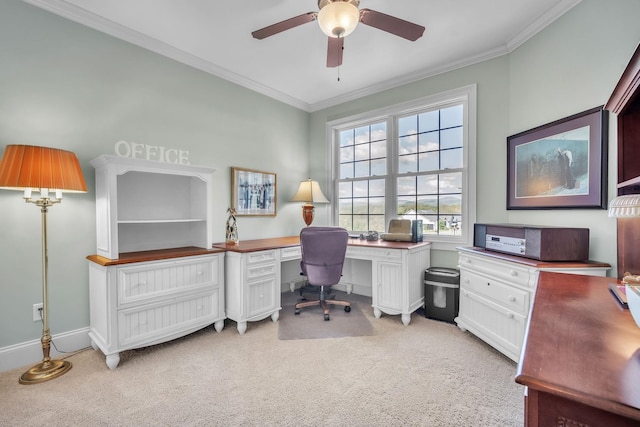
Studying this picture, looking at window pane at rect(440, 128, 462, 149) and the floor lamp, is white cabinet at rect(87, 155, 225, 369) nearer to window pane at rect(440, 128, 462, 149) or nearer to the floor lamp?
the floor lamp

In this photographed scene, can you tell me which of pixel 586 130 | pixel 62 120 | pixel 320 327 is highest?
pixel 62 120

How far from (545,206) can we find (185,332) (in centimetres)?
333

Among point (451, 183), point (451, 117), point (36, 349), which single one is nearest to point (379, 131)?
point (451, 117)

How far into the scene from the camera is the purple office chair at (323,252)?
2.89m

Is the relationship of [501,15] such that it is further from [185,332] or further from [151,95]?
[185,332]

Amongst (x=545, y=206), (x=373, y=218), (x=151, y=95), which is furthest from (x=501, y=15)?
(x=151, y=95)

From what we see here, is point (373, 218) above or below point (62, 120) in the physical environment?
below

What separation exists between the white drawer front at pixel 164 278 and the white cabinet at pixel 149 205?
0.64 feet

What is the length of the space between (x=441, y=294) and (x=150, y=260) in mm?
2774

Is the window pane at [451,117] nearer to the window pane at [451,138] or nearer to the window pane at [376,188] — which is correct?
the window pane at [451,138]

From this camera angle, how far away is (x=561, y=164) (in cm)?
227

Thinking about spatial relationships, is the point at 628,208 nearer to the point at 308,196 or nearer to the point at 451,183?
the point at 451,183

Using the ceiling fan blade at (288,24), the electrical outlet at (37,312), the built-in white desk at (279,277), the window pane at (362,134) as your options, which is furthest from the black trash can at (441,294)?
the electrical outlet at (37,312)

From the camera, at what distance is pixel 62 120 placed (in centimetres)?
224
